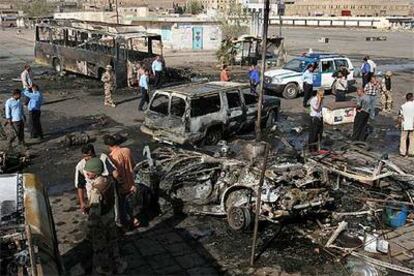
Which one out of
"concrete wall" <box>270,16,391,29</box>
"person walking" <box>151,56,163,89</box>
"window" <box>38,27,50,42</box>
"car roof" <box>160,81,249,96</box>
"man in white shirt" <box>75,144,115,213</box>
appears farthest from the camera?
"concrete wall" <box>270,16,391,29</box>

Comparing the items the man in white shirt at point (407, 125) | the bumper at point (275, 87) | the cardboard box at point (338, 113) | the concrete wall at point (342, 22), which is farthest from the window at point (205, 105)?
the concrete wall at point (342, 22)

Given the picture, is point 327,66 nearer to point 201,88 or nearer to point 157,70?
point 157,70

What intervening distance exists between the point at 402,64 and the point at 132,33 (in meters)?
18.7

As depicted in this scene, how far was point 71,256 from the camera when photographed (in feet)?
23.3

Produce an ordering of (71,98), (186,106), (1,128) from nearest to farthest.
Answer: (186,106) < (1,128) < (71,98)

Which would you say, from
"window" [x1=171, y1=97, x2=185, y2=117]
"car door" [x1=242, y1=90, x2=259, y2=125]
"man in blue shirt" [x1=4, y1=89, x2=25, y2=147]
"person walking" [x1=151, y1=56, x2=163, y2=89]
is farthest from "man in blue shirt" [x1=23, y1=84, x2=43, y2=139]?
"person walking" [x1=151, y1=56, x2=163, y2=89]

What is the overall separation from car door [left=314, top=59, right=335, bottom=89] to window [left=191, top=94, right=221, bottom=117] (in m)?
8.46

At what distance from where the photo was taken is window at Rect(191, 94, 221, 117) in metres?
11.7

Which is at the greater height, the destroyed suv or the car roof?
the car roof

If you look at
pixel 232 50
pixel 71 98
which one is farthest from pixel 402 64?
pixel 71 98

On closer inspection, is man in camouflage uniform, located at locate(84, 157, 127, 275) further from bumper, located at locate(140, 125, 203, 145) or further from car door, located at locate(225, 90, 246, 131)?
car door, located at locate(225, 90, 246, 131)

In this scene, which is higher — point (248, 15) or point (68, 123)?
point (248, 15)

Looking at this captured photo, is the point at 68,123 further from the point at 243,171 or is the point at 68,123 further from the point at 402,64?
the point at 402,64

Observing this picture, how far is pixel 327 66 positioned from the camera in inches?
768
